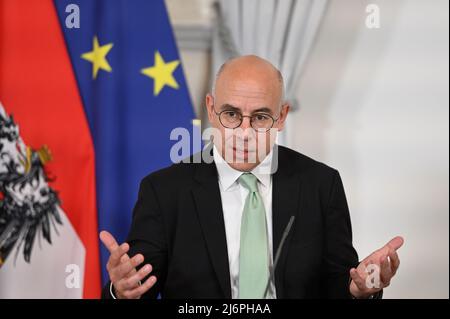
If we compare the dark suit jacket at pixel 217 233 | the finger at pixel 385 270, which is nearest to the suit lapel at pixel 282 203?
the dark suit jacket at pixel 217 233

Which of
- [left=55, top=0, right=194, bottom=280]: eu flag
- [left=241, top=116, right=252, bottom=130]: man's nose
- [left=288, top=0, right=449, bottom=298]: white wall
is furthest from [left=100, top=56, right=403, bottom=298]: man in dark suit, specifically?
[left=288, top=0, right=449, bottom=298]: white wall

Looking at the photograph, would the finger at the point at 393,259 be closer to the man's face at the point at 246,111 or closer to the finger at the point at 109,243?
the man's face at the point at 246,111

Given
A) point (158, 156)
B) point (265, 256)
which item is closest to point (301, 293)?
point (265, 256)

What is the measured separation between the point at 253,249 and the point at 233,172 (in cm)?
23

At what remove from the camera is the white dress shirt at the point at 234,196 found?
1.67 meters

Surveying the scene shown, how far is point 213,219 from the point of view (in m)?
1.67

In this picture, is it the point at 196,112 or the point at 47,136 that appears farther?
the point at 196,112

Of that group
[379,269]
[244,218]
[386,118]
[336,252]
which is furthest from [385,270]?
[386,118]

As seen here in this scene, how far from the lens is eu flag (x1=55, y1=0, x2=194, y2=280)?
8.91 ft

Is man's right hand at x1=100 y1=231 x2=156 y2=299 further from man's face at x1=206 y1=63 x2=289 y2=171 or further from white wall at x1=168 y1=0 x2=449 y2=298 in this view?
white wall at x1=168 y1=0 x2=449 y2=298

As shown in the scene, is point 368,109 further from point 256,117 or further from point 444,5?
point 256,117

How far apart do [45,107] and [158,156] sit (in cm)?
50

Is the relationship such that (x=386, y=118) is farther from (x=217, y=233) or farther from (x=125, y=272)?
(x=125, y=272)

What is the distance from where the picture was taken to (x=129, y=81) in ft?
9.00
